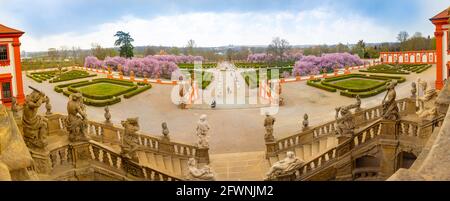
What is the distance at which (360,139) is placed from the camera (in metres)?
10.9

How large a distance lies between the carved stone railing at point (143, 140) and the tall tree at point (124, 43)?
8.45 feet

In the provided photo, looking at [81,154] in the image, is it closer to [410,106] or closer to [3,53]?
[3,53]

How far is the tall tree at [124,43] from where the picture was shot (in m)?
13.6

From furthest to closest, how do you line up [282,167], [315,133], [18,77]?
[315,133], [18,77], [282,167]

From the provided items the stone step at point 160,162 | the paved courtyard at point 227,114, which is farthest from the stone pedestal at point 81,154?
the paved courtyard at point 227,114

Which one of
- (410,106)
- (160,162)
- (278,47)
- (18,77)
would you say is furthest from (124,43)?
(278,47)

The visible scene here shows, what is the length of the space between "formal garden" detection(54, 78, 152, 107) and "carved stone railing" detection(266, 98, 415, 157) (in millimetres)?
5437

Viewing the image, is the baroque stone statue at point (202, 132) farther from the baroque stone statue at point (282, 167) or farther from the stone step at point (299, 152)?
the baroque stone statue at point (282, 167)

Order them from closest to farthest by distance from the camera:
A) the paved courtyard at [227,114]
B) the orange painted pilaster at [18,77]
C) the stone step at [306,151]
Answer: the orange painted pilaster at [18,77] < the stone step at [306,151] < the paved courtyard at [227,114]

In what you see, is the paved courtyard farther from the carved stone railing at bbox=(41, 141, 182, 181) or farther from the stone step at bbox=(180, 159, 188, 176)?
the carved stone railing at bbox=(41, 141, 182, 181)

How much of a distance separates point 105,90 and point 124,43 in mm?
2038

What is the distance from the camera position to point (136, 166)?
9367mm

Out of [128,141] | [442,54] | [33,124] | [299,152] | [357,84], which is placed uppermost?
[442,54]
